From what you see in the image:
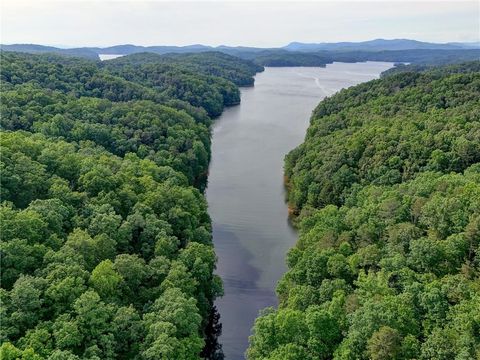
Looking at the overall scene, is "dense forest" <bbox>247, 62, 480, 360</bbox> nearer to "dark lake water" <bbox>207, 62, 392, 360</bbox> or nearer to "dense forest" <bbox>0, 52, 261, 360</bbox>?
"dark lake water" <bbox>207, 62, 392, 360</bbox>

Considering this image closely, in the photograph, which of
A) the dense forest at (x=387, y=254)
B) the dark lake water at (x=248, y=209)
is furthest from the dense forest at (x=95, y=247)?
the dense forest at (x=387, y=254)

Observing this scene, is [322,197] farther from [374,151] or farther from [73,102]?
[73,102]

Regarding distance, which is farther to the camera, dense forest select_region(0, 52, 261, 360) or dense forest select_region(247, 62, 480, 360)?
dense forest select_region(0, 52, 261, 360)

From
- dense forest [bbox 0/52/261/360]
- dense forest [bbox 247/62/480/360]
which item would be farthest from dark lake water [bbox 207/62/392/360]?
dense forest [bbox 247/62/480/360]

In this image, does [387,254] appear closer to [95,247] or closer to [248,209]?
[95,247]

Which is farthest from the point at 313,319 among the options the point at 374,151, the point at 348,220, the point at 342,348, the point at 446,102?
the point at 446,102

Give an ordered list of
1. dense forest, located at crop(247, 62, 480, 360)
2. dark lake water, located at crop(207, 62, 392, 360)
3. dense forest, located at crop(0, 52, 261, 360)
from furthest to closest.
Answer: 1. dark lake water, located at crop(207, 62, 392, 360)
2. dense forest, located at crop(0, 52, 261, 360)
3. dense forest, located at crop(247, 62, 480, 360)

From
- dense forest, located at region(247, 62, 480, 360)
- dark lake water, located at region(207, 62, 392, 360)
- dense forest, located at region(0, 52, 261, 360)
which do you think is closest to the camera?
dense forest, located at region(247, 62, 480, 360)
